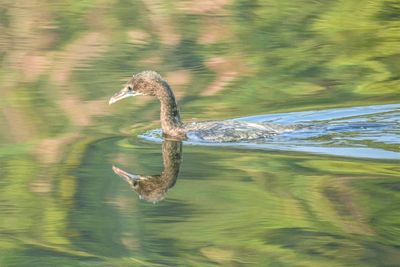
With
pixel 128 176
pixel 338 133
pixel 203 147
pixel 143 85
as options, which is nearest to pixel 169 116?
pixel 143 85

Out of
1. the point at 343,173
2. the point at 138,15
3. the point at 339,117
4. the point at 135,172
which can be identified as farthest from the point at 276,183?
the point at 138,15

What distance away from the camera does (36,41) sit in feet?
60.8

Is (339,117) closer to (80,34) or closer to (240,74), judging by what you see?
(240,74)

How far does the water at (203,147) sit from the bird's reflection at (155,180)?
0.02 m

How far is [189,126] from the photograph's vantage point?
11898 millimetres

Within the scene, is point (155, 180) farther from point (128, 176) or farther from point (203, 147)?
point (203, 147)

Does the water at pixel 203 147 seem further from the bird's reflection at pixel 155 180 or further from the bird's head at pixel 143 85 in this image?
the bird's head at pixel 143 85

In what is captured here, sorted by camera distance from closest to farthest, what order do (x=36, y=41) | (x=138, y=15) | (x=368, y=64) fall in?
(x=368, y=64) → (x=36, y=41) → (x=138, y=15)

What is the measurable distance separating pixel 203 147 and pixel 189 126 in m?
0.68

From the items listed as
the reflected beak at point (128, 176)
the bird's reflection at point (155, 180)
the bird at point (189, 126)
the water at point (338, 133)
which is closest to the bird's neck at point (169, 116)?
the bird at point (189, 126)

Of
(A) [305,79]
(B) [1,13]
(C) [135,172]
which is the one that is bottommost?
(B) [1,13]

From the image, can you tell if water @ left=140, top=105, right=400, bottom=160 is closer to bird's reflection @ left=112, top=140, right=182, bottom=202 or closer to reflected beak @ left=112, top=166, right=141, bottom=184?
bird's reflection @ left=112, top=140, right=182, bottom=202

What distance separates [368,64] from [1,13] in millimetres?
8583

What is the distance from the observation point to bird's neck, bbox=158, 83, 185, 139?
39.4 ft
